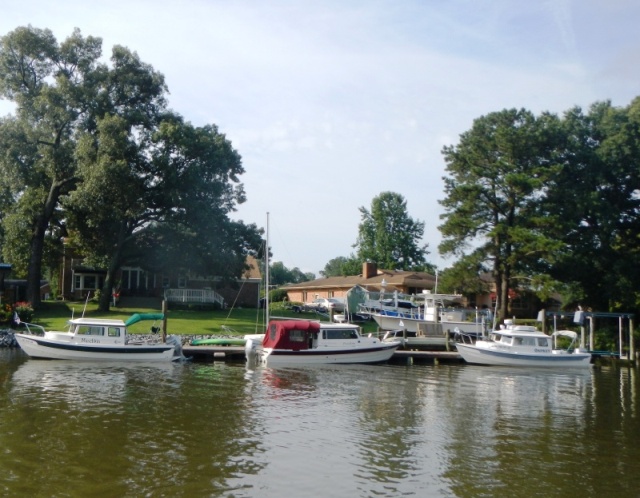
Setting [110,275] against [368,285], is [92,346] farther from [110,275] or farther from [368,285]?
[368,285]

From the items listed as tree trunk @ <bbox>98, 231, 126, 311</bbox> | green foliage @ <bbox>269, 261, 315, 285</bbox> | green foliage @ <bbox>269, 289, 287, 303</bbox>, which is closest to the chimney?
green foliage @ <bbox>269, 289, 287, 303</bbox>

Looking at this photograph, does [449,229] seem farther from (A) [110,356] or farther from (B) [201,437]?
(B) [201,437]

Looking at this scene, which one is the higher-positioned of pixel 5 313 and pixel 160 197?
pixel 160 197

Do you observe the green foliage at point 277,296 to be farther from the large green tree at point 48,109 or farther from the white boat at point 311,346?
the white boat at point 311,346

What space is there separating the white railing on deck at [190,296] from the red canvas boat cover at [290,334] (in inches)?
871

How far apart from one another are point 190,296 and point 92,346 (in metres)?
23.1

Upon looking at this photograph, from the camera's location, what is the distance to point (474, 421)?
21.3m

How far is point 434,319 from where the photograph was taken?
46.6 metres

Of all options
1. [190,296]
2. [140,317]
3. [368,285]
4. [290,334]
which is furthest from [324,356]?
[368,285]

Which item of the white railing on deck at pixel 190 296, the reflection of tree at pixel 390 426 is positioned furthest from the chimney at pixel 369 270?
the reflection of tree at pixel 390 426

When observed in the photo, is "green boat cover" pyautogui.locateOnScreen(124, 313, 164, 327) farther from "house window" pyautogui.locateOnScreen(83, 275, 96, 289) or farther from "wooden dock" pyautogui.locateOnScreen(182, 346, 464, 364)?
"house window" pyautogui.locateOnScreen(83, 275, 96, 289)

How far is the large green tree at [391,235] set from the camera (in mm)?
99312

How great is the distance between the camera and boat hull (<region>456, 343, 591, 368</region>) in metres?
38.0

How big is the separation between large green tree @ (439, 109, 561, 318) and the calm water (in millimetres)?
16554
